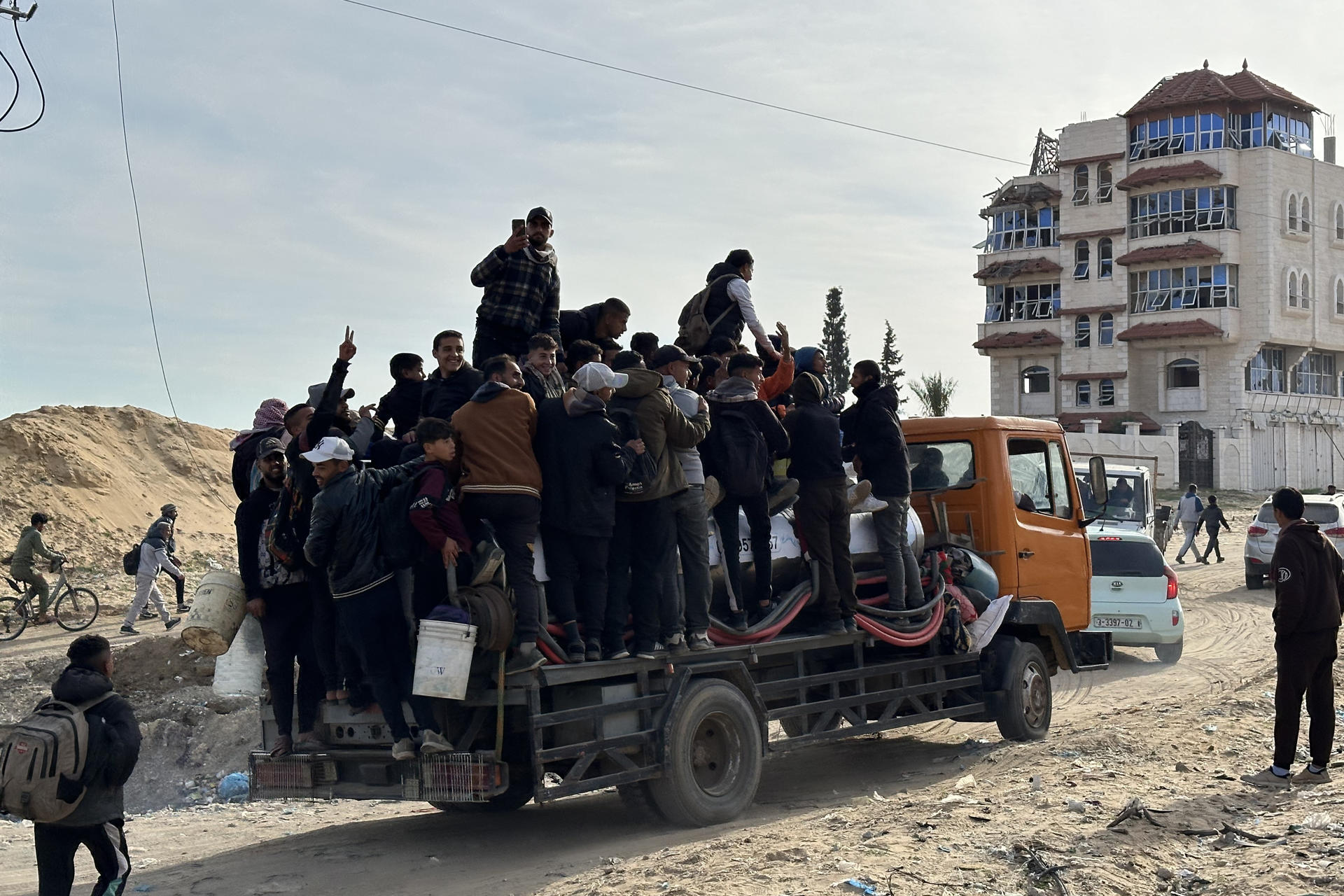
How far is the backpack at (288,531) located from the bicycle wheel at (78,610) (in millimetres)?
15710

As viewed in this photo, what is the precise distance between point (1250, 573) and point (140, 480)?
30.4 meters

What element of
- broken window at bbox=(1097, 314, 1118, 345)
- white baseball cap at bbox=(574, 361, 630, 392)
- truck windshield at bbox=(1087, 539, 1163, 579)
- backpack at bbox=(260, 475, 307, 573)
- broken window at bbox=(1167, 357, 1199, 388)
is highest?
broken window at bbox=(1097, 314, 1118, 345)

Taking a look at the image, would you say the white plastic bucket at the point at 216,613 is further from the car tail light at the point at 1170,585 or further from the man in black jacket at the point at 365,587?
the car tail light at the point at 1170,585

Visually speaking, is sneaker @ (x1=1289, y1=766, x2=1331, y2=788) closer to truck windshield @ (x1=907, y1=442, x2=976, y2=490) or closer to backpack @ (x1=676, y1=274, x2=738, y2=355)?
truck windshield @ (x1=907, y1=442, x2=976, y2=490)

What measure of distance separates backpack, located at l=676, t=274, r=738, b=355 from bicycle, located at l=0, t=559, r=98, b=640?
14821 mm

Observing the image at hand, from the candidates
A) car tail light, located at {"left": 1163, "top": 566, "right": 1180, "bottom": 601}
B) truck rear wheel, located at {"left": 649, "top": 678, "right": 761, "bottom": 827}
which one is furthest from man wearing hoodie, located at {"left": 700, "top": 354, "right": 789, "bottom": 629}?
car tail light, located at {"left": 1163, "top": 566, "right": 1180, "bottom": 601}

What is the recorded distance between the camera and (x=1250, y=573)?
2503 cm

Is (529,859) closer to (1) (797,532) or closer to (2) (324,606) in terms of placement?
(2) (324,606)

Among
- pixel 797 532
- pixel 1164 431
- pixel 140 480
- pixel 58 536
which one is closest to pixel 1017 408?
pixel 1164 431

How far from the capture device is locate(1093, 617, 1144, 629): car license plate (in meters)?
15.8

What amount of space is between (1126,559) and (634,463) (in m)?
9.93

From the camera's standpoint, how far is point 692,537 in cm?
822

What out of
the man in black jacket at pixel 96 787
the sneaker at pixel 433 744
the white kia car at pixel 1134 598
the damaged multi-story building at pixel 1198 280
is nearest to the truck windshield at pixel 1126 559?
the white kia car at pixel 1134 598

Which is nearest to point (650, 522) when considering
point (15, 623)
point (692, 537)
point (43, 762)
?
point (692, 537)
